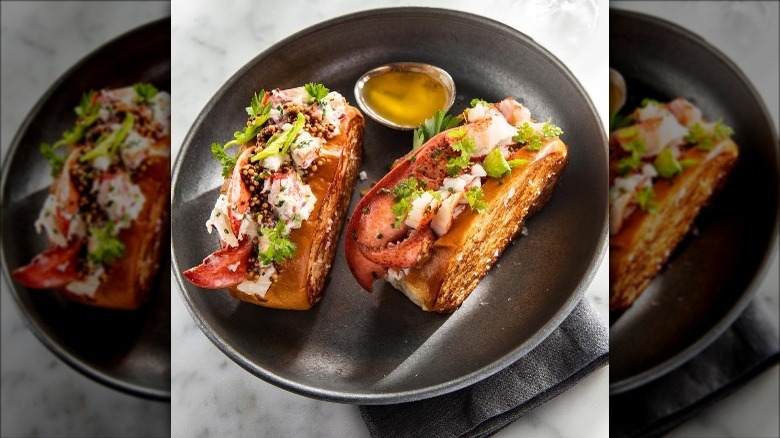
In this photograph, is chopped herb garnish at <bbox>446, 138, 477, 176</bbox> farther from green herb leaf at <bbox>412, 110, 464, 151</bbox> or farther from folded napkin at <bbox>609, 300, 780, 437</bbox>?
folded napkin at <bbox>609, 300, 780, 437</bbox>

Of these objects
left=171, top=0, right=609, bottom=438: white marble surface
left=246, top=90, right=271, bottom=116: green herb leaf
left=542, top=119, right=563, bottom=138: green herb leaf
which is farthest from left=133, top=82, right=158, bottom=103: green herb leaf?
left=542, top=119, right=563, bottom=138: green herb leaf

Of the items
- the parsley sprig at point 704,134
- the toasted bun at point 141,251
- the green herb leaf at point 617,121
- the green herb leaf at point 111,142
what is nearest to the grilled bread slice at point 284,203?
the toasted bun at point 141,251

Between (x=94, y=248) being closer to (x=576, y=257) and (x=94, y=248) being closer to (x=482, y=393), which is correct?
(x=482, y=393)

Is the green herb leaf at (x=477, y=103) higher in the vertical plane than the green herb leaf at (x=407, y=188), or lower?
higher

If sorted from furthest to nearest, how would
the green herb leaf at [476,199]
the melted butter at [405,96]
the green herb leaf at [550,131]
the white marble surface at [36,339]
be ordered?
the white marble surface at [36,339], the melted butter at [405,96], the green herb leaf at [550,131], the green herb leaf at [476,199]

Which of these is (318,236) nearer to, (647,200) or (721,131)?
(647,200)

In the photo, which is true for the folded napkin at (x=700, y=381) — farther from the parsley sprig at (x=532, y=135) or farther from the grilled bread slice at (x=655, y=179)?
the parsley sprig at (x=532, y=135)
